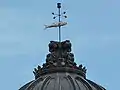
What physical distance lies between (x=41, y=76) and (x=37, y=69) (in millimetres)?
817

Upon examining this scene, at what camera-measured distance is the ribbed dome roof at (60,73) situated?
47.0 metres

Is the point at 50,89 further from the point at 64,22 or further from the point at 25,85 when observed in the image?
the point at 64,22

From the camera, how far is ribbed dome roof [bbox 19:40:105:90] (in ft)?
154

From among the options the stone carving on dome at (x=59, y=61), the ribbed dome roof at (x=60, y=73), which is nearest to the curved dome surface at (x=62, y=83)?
the ribbed dome roof at (x=60, y=73)

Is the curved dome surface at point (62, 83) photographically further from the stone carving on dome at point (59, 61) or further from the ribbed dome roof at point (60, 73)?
the stone carving on dome at point (59, 61)

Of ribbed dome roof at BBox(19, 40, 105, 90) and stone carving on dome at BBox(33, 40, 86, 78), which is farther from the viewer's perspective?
stone carving on dome at BBox(33, 40, 86, 78)

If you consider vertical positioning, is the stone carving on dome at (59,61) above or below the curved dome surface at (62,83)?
above

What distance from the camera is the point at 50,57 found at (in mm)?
49625

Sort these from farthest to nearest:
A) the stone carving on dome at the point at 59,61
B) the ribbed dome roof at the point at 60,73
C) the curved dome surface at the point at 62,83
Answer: the stone carving on dome at the point at 59,61, the ribbed dome roof at the point at 60,73, the curved dome surface at the point at 62,83

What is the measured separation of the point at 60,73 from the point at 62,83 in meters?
1.63

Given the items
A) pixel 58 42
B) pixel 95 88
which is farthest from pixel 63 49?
pixel 95 88

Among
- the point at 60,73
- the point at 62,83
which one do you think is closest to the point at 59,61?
the point at 60,73

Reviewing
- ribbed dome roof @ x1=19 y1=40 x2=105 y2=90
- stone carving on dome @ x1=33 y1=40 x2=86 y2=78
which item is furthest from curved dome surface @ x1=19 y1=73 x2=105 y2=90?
stone carving on dome @ x1=33 y1=40 x2=86 y2=78

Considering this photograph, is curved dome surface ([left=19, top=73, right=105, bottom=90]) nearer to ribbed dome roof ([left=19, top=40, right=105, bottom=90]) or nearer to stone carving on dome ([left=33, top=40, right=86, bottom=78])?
ribbed dome roof ([left=19, top=40, right=105, bottom=90])
